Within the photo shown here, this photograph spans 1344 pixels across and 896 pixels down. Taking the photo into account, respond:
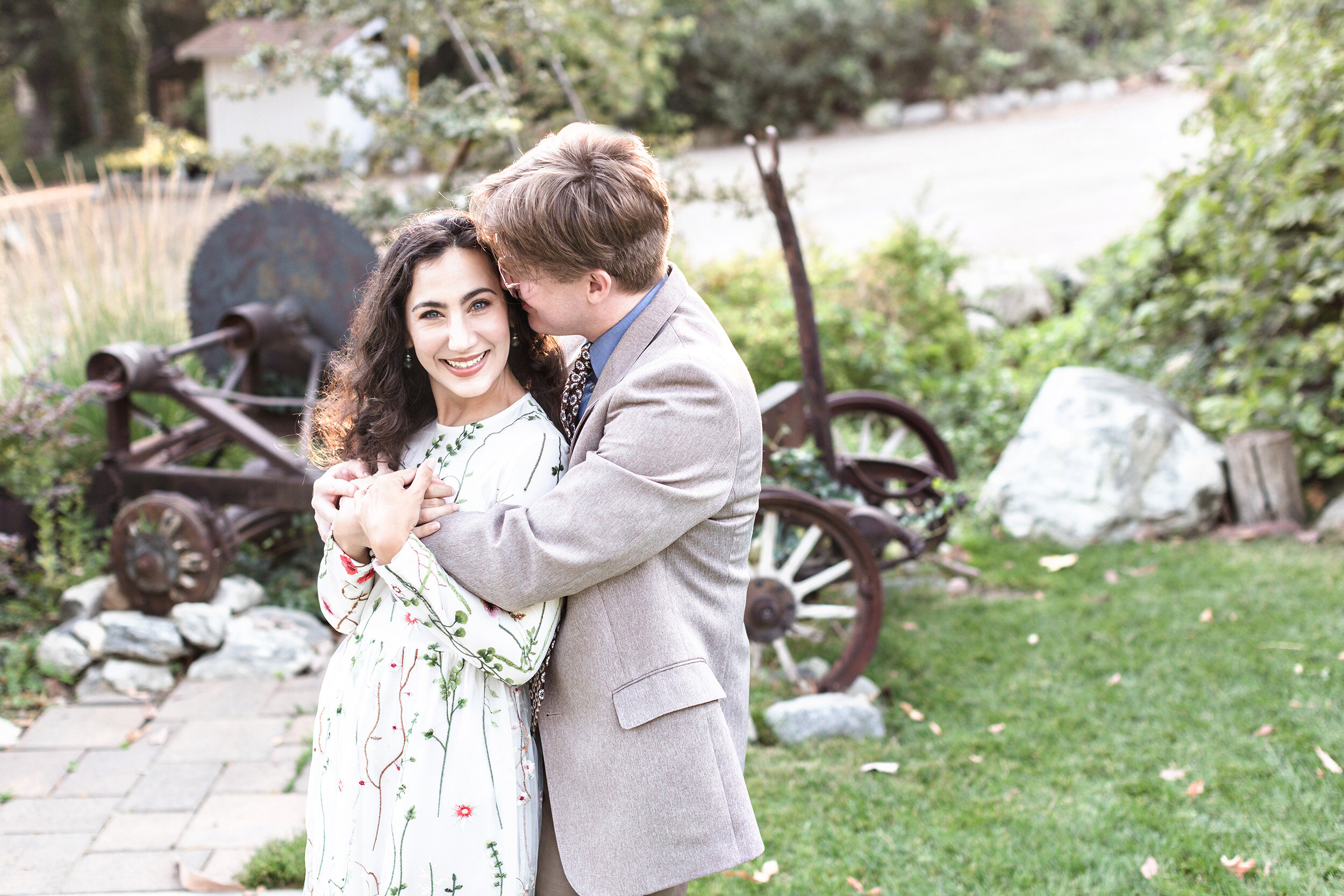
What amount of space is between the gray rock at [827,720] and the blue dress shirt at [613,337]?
2059mm

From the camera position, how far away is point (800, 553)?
3.55 metres

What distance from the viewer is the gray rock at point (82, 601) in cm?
404

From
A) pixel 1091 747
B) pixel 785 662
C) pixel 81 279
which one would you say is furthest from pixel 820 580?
pixel 81 279

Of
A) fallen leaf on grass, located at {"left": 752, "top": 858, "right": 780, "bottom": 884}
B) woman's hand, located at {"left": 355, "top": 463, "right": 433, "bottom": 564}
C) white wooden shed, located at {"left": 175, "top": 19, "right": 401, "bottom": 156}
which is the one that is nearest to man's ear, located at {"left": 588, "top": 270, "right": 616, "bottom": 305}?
woman's hand, located at {"left": 355, "top": 463, "right": 433, "bottom": 564}

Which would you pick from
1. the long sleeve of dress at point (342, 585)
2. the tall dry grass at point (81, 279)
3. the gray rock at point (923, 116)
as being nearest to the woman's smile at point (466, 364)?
the long sleeve of dress at point (342, 585)

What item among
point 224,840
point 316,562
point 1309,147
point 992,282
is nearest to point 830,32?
point 992,282

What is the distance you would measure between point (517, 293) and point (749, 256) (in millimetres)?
5204

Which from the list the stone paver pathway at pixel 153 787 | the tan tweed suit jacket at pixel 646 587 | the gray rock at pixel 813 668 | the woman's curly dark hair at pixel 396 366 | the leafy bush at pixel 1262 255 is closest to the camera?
the tan tweed suit jacket at pixel 646 587

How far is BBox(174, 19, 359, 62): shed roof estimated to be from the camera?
17.6 ft

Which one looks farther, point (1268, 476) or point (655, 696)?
point (1268, 476)

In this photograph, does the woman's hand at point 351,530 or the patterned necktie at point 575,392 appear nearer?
the woman's hand at point 351,530

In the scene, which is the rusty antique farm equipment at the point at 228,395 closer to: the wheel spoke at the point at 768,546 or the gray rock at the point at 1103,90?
the wheel spoke at the point at 768,546

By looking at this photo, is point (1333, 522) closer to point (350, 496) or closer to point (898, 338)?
point (898, 338)

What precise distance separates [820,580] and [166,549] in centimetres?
242
